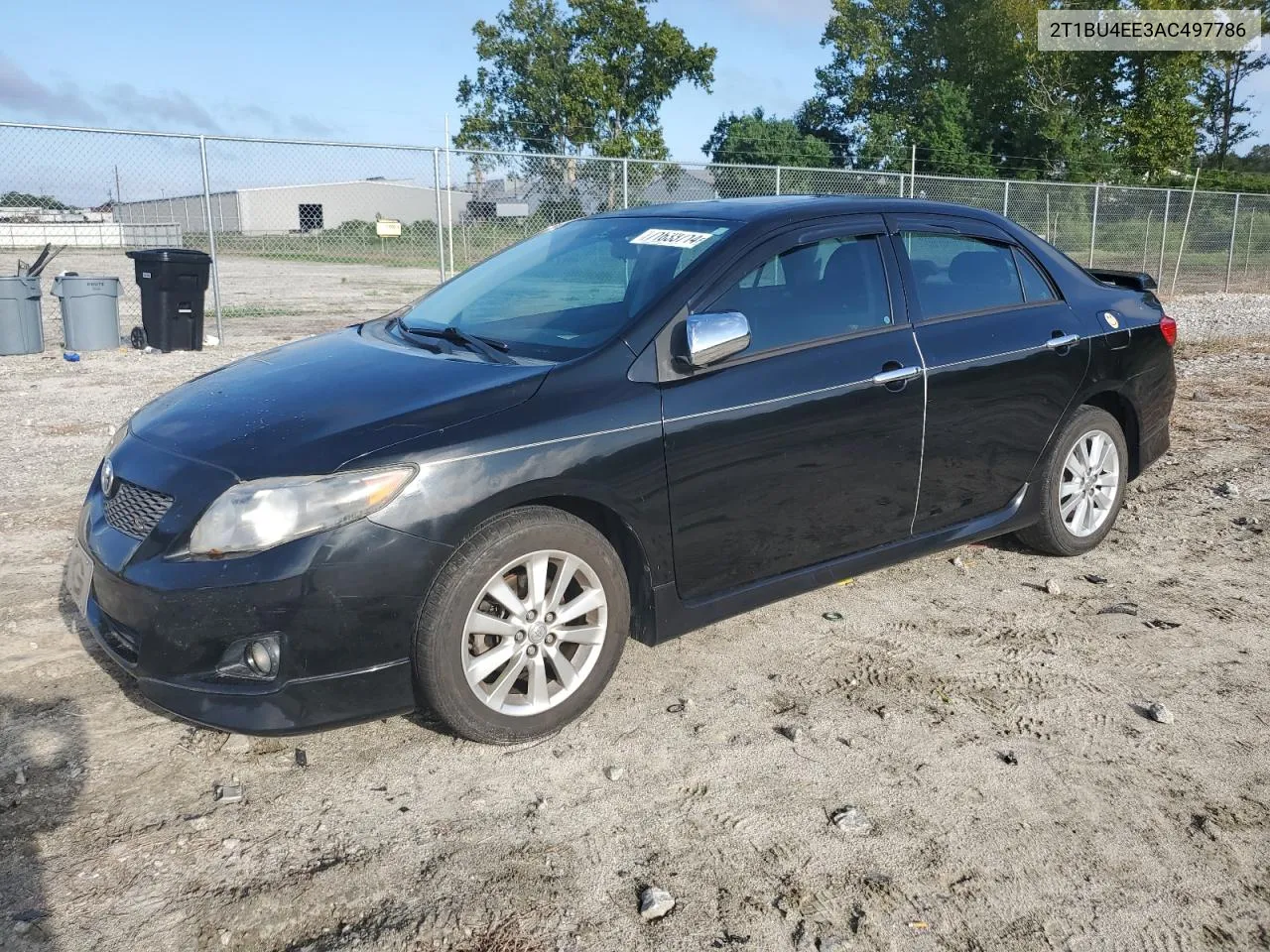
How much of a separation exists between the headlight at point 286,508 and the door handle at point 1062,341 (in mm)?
3038

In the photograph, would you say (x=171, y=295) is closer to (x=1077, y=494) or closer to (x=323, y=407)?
(x=323, y=407)

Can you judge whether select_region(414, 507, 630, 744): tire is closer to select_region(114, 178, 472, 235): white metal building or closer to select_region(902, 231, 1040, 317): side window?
select_region(902, 231, 1040, 317): side window

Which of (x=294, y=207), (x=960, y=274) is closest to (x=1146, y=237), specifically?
(x=294, y=207)

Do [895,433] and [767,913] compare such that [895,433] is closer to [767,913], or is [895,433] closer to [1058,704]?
[1058,704]

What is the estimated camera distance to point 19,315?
11.0 metres

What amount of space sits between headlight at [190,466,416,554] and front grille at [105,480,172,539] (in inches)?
9.0

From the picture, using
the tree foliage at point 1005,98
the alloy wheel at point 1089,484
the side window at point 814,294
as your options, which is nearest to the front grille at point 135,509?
the side window at point 814,294

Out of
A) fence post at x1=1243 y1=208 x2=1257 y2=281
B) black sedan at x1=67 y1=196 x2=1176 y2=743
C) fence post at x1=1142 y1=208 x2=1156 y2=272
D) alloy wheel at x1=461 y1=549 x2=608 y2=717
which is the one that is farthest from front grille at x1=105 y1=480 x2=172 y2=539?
fence post at x1=1243 y1=208 x2=1257 y2=281

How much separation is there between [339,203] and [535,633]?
24560mm

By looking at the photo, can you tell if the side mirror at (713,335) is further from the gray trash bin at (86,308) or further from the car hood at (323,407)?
the gray trash bin at (86,308)

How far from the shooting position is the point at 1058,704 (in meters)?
3.57

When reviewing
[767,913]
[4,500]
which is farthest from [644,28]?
[767,913]

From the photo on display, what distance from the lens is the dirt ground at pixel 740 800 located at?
2.47 meters

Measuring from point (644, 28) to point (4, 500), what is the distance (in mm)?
47737
